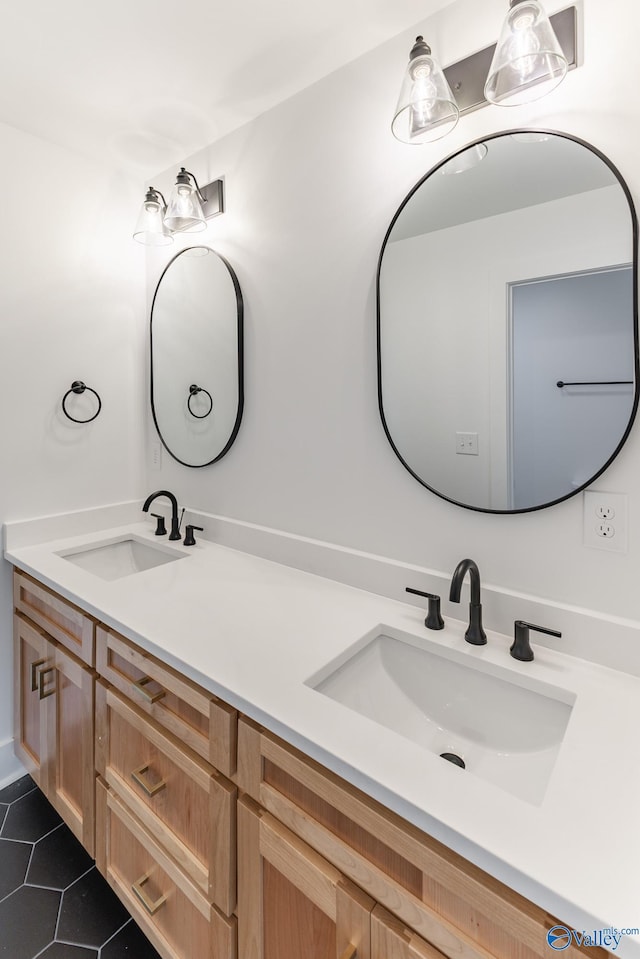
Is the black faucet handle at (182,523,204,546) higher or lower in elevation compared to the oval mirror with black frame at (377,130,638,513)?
lower

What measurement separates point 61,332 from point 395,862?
2009mm

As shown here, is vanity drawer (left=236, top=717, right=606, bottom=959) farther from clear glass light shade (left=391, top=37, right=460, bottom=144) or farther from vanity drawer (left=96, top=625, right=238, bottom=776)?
clear glass light shade (left=391, top=37, right=460, bottom=144)

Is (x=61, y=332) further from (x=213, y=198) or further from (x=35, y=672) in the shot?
(x=35, y=672)

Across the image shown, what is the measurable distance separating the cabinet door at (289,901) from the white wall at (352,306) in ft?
2.35

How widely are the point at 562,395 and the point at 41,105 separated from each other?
1905 mm

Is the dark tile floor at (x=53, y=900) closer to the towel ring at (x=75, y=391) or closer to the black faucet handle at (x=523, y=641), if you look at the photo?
the black faucet handle at (x=523, y=641)

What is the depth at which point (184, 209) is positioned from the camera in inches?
65.5

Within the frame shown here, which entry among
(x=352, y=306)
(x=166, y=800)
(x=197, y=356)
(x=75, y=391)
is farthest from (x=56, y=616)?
(x=352, y=306)

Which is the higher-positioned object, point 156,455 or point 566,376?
point 566,376

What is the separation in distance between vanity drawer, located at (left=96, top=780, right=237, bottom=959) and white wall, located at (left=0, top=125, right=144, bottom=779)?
0.80 metres

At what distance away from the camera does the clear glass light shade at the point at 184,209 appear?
167cm

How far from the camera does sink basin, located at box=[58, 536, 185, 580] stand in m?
1.83

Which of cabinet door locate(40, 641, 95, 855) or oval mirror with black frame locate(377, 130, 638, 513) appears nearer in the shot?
oval mirror with black frame locate(377, 130, 638, 513)

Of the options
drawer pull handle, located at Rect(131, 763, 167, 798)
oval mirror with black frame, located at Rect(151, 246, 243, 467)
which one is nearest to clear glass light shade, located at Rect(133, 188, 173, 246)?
oval mirror with black frame, located at Rect(151, 246, 243, 467)
